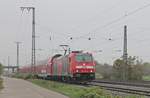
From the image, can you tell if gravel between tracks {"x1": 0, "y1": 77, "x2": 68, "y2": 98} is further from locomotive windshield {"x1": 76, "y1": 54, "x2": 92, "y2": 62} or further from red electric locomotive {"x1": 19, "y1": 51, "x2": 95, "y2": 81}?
locomotive windshield {"x1": 76, "y1": 54, "x2": 92, "y2": 62}

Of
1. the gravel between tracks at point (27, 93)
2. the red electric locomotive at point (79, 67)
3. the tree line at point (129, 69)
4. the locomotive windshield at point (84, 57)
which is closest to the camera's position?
the gravel between tracks at point (27, 93)

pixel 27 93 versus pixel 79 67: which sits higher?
pixel 79 67

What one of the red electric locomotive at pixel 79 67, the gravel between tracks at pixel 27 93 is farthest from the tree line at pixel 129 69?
the gravel between tracks at pixel 27 93

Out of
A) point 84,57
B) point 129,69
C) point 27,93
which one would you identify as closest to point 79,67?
point 84,57

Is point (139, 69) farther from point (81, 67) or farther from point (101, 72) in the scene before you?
point (81, 67)

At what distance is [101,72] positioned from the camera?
70.1m

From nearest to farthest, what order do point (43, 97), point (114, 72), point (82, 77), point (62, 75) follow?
point (43, 97) < point (82, 77) < point (62, 75) < point (114, 72)

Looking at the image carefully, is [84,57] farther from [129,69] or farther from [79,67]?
[129,69]

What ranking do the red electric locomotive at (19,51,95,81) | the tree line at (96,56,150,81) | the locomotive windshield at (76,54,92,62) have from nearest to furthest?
the red electric locomotive at (19,51,95,81), the locomotive windshield at (76,54,92,62), the tree line at (96,56,150,81)

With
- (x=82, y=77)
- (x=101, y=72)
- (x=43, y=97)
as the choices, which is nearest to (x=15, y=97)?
(x=43, y=97)

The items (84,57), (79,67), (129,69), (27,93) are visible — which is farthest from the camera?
(129,69)

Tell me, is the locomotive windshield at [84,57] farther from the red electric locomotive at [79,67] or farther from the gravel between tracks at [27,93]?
the gravel between tracks at [27,93]

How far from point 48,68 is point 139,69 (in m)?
12.7

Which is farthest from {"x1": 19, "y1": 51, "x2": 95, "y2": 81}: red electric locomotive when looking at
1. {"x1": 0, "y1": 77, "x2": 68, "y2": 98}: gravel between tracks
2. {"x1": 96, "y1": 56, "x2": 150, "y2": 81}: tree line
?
{"x1": 96, "y1": 56, "x2": 150, "y2": 81}: tree line
